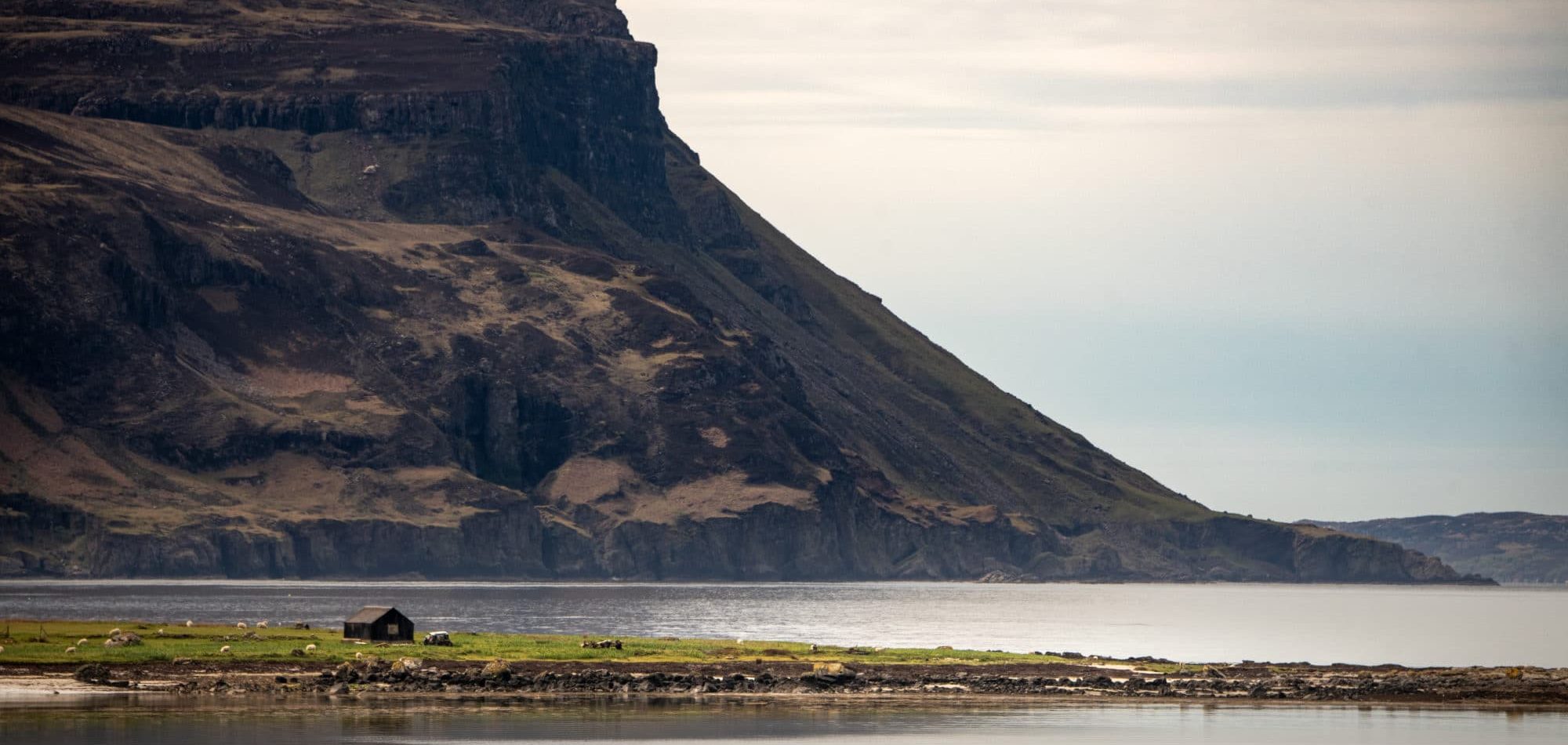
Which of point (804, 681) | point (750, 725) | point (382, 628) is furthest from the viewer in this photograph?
point (382, 628)

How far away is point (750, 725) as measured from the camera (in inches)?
5477

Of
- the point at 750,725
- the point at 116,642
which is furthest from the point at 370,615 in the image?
the point at 750,725

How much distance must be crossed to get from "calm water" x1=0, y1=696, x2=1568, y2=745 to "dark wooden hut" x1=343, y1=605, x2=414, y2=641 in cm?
3303

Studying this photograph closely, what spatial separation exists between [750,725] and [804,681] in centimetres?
2114

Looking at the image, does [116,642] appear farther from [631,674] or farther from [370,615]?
[631,674]

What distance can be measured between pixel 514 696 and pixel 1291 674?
57.4 metres

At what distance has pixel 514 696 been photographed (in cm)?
15050

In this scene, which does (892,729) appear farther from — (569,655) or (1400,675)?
(1400,675)

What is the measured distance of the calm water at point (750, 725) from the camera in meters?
128

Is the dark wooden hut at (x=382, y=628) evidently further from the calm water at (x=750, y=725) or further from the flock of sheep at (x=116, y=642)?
the calm water at (x=750, y=725)

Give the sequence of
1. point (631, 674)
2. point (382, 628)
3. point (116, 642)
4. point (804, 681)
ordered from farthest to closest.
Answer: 1. point (382, 628)
2. point (116, 642)
3. point (631, 674)
4. point (804, 681)

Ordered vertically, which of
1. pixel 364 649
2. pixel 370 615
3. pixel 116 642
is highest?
pixel 370 615

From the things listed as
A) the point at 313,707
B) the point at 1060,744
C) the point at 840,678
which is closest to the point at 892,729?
the point at 1060,744

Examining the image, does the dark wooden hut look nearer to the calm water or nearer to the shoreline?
the shoreline
